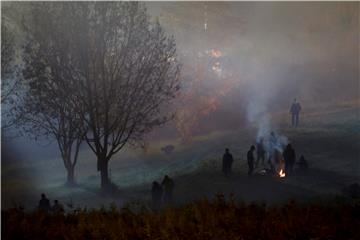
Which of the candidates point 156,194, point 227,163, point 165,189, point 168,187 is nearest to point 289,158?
point 227,163

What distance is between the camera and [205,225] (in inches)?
359

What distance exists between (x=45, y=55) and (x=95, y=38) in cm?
256

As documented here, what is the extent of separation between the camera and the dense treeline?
8758 mm

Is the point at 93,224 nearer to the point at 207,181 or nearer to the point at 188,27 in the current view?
the point at 207,181

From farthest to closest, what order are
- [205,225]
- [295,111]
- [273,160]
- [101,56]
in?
1. [295,111]
2. [273,160]
3. [101,56]
4. [205,225]

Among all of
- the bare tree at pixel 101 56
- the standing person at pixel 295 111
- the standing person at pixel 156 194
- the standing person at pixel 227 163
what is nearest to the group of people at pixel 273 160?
the standing person at pixel 227 163

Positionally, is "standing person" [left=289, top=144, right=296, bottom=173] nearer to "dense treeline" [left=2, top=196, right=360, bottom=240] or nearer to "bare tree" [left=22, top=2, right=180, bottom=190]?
"bare tree" [left=22, top=2, right=180, bottom=190]

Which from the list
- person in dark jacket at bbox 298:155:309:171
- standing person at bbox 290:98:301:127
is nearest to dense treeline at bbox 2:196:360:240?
person in dark jacket at bbox 298:155:309:171

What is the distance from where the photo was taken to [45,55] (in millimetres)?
20266

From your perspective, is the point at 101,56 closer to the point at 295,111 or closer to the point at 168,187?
the point at 168,187

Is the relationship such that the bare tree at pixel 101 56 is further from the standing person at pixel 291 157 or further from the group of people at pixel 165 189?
the standing person at pixel 291 157

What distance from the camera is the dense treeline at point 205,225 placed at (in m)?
8.76

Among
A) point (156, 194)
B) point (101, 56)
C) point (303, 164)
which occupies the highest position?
point (101, 56)

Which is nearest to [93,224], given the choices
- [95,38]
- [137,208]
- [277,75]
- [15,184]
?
[137,208]
